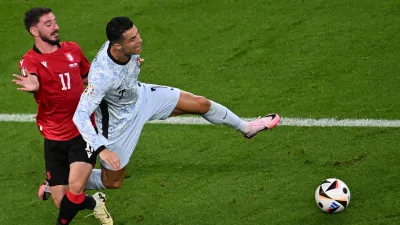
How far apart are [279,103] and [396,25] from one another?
2557mm

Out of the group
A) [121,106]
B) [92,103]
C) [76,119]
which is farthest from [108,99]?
[76,119]

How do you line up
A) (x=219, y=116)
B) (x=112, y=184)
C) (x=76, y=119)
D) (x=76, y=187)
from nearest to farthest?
1. (x=76, y=119)
2. (x=76, y=187)
3. (x=112, y=184)
4. (x=219, y=116)

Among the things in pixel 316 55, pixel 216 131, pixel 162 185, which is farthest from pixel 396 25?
pixel 162 185

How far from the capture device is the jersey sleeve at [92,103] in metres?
8.12

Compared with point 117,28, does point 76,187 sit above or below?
below

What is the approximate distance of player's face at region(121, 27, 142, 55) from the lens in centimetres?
826

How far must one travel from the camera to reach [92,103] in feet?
26.8

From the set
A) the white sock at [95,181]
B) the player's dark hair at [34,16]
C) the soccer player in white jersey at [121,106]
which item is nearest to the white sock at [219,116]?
the soccer player in white jersey at [121,106]

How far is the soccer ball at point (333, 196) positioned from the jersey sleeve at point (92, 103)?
2.26 meters

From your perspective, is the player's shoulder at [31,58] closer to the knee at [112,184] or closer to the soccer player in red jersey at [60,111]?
the soccer player in red jersey at [60,111]

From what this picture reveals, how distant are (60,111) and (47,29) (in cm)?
84

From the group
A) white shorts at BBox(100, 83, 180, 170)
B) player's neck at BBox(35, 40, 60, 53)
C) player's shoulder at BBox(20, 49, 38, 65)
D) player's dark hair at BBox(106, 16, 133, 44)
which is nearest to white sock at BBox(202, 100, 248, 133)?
white shorts at BBox(100, 83, 180, 170)

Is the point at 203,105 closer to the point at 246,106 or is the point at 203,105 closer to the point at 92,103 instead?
the point at 92,103

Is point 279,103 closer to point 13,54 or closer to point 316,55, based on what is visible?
point 316,55
